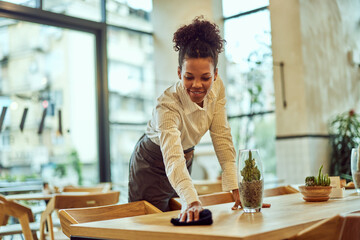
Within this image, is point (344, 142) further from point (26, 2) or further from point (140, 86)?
point (26, 2)

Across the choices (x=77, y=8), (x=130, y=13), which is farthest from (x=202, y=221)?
(x=130, y=13)

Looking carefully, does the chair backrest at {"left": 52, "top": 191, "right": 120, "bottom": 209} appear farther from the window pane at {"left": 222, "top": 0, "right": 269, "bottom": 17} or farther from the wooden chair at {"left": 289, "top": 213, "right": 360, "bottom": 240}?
the window pane at {"left": 222, "top": 0, "right": 269, "bottom": 17}

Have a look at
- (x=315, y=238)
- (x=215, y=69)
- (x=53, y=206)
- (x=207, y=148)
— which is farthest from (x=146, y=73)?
(x=315, y=238)

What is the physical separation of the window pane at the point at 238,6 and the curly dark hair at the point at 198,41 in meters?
5.54

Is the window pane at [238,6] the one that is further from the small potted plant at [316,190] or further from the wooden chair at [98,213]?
the wooden chair at [98,213]

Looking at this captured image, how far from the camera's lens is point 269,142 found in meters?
6.91

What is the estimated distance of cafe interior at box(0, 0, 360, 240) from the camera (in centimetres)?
615

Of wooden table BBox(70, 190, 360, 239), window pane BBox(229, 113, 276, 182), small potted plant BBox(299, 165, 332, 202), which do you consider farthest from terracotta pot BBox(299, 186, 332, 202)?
window pane BBox(229, 113, 276, 182)

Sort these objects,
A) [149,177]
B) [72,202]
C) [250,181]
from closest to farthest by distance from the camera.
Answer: [250,181] → [149,177] → [72,202]

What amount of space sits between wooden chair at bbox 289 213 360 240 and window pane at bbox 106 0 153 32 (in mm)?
6389

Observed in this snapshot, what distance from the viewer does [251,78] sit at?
7.16 m

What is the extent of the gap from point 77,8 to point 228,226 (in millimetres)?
5977

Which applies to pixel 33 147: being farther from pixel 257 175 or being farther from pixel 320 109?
pixel 257 175

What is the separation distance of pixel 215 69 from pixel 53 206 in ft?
5.23
